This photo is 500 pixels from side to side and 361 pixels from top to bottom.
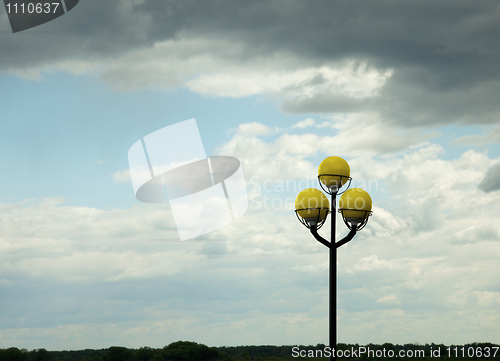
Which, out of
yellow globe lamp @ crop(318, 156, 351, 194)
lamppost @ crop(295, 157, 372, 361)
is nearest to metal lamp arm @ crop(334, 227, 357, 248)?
lamppost @ crop(295, 157, 372, 361)

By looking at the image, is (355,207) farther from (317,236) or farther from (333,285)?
(333,285)

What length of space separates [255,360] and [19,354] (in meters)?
21.2

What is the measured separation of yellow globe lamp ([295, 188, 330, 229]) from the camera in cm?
1076

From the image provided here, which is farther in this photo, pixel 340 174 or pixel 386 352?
pixel 386 352

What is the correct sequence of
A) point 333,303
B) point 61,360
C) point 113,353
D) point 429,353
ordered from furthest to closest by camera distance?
point 61,360 < point 113,353 < point 429,353 < point 333,303

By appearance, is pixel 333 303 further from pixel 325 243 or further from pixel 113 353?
pixel 113 353

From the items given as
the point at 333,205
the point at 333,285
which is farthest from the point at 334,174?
the point at 333,285

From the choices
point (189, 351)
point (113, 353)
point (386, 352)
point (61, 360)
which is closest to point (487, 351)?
point (386, 352)

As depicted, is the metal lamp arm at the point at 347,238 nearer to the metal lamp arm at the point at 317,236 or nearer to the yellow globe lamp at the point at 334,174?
the metal lamp arm at the point at 317,236

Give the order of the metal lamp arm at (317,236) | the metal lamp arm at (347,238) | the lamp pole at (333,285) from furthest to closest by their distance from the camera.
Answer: the metal lamp arm at (317,236) → the metal lamp arm at (347,238) → the lamp pole at (333,285)

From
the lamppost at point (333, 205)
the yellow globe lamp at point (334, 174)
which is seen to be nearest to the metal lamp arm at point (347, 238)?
the lamppost at point (333, 205)

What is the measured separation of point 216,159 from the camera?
15672 millimetres

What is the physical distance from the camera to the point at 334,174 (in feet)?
35.7

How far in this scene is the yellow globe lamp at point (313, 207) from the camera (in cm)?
1076
